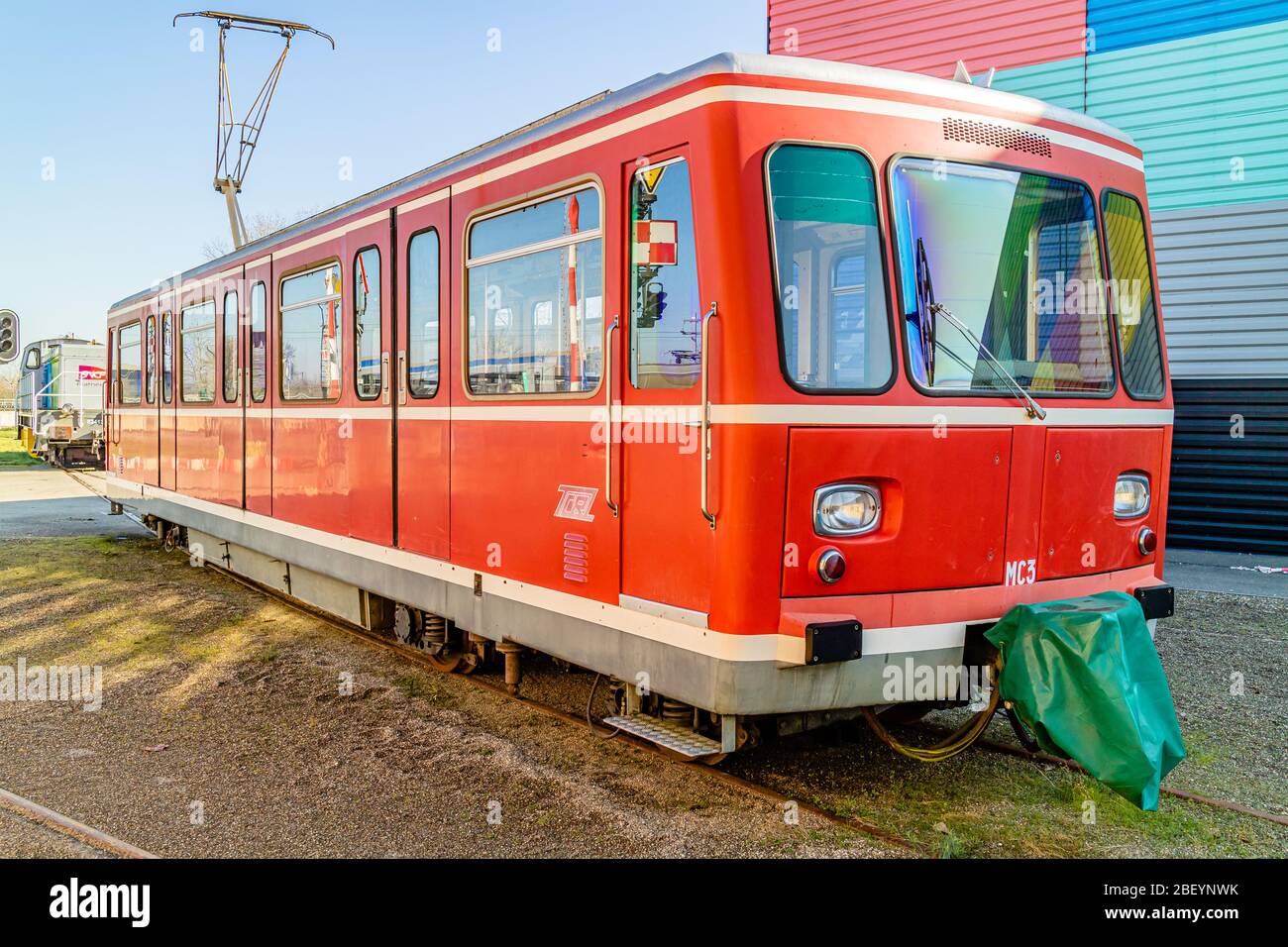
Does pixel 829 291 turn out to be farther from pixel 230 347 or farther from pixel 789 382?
pixel 230 347

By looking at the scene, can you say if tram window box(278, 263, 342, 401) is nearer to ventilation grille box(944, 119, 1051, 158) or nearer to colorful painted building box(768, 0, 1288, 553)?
ventilation grille box(944, 119, 1051, 158)

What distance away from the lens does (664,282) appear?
15.0 feet

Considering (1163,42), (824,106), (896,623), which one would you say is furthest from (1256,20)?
(896,623)

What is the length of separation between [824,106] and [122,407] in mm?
11668

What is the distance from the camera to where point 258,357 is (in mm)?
8930

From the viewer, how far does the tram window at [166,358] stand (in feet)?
37.4

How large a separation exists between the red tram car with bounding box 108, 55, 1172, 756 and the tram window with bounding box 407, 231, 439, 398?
0.20 m

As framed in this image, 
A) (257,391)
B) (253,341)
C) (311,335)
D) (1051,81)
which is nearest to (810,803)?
(311,335)

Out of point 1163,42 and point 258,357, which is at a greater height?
point 1163,42

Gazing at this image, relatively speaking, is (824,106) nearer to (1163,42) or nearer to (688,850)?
(688,850)

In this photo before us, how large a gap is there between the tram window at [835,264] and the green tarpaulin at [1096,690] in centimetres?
121

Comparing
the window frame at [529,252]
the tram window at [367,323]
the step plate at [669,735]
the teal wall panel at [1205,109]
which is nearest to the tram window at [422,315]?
the window frame at [529,252]

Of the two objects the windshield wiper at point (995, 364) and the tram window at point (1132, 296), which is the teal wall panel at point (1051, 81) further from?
the windshield wiper at point (995, 364)

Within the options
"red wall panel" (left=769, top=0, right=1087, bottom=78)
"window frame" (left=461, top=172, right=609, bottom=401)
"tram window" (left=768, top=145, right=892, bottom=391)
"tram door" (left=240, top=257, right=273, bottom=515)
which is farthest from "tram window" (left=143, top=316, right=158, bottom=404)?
"tram window" (left=768, top=145, right=892, bottom=391)
